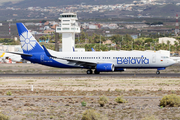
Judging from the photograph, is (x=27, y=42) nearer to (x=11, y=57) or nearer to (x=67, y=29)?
(x=11, y=57)

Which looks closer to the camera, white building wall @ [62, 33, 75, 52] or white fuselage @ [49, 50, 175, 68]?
white fuselage @ [49, 50, 175, 68]

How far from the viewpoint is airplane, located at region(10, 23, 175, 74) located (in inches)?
1757

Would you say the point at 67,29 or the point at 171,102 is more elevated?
the point at 67,29

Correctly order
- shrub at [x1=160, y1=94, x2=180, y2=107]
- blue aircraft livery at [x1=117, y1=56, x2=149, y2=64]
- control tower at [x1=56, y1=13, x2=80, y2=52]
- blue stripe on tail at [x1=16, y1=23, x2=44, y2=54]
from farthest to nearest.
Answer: control tower at [x1=56, y1=13, x2=80, y2=52]
blue stripe on tail at [x1=16, y1=23, x2=44, y2=54]
blue aircraft livery at [x1=117, y1=56, x2=149, y2=64]
shrub at [x1=160, y1=94, x2=180, y2=107]

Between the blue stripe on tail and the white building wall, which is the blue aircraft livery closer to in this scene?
the blue stripe on tail

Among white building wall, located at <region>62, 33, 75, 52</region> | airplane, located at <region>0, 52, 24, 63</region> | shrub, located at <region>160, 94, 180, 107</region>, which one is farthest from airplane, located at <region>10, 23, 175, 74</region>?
white building wall, located at <region>62, 33, 75, 52</region>

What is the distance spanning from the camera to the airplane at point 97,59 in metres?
44.6

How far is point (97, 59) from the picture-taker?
4659cm

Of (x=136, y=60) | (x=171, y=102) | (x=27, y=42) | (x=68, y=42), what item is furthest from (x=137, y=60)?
(x=68, y=42)

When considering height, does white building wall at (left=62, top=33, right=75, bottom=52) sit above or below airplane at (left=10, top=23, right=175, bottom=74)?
above

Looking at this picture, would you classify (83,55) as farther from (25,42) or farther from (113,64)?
(25,42)

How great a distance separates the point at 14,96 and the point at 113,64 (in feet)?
76.3

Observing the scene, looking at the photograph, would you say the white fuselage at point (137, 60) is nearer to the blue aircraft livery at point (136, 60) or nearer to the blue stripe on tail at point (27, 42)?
the blue aircraft livery at point (136, 60)

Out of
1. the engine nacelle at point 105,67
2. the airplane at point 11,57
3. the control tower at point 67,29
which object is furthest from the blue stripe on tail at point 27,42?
the control tower at point 67,29
